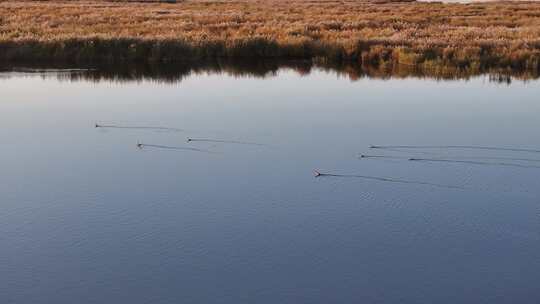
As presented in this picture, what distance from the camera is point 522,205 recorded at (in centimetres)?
771

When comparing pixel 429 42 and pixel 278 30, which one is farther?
pixel 278 30

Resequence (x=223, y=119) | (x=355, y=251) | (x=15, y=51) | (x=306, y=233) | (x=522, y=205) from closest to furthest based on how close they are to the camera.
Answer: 1. (x=355, y=251)
2. (x=306, y=233)
3. (x=522, y=205)
4. (x=223, y=119)
5. (x=15, y=51)

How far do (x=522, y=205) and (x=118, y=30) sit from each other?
18.9 m

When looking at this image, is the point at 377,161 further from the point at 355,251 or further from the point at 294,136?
the point at 355,251

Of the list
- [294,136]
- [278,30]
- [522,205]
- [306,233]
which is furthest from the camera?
[278,30]

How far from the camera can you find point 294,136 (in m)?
10.7

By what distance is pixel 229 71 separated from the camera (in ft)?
59.1

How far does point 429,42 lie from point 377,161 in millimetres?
12126

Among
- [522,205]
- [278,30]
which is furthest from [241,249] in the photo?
[278,30]

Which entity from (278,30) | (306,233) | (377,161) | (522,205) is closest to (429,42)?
(278,30)

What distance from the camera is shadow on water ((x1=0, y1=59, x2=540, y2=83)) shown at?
672 inches

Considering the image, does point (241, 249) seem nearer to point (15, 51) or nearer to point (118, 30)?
point (15, 51)

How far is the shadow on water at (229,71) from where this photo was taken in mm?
17062

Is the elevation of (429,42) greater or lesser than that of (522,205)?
greater
